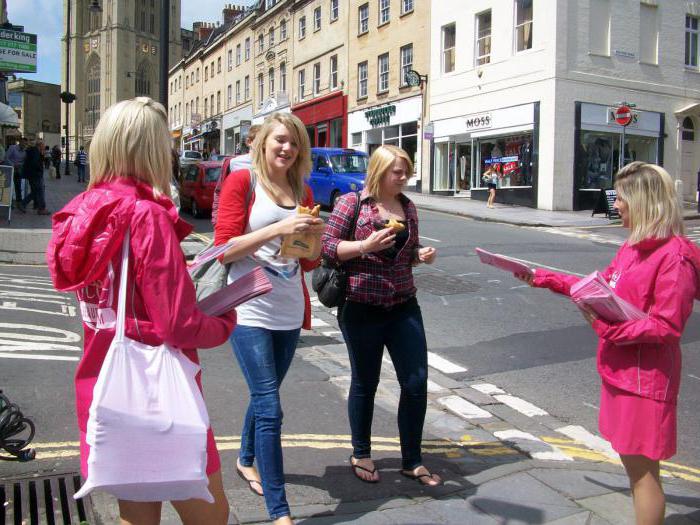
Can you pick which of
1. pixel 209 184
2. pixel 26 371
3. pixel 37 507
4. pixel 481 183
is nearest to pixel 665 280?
pixel 37 507

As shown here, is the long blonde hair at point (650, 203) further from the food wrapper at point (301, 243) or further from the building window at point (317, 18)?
the building window at point (317, 18)

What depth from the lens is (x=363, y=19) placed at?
3441 centimetres

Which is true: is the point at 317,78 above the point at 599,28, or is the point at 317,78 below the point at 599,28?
above

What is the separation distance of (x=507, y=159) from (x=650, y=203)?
23157 mm

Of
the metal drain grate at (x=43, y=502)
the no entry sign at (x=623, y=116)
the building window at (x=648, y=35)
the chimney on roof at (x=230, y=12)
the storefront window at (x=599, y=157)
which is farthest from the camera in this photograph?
the chimney on roof at (x=230, y=12)

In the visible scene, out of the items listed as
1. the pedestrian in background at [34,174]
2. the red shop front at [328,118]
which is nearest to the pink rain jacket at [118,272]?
the pedestrian in background at [34,174]

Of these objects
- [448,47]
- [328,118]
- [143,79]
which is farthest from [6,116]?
[143,79]

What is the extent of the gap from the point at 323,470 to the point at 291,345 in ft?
2.96

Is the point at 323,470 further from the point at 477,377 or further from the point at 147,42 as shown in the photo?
the point at 147,42

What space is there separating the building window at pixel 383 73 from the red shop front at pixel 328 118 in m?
3.37

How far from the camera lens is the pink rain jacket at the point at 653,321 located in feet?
9.42

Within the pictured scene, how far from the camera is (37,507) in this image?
3.40m

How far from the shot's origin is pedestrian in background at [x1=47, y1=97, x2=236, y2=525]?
7.03 ft

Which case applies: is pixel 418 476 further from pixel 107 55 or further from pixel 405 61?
pixel 107 55
